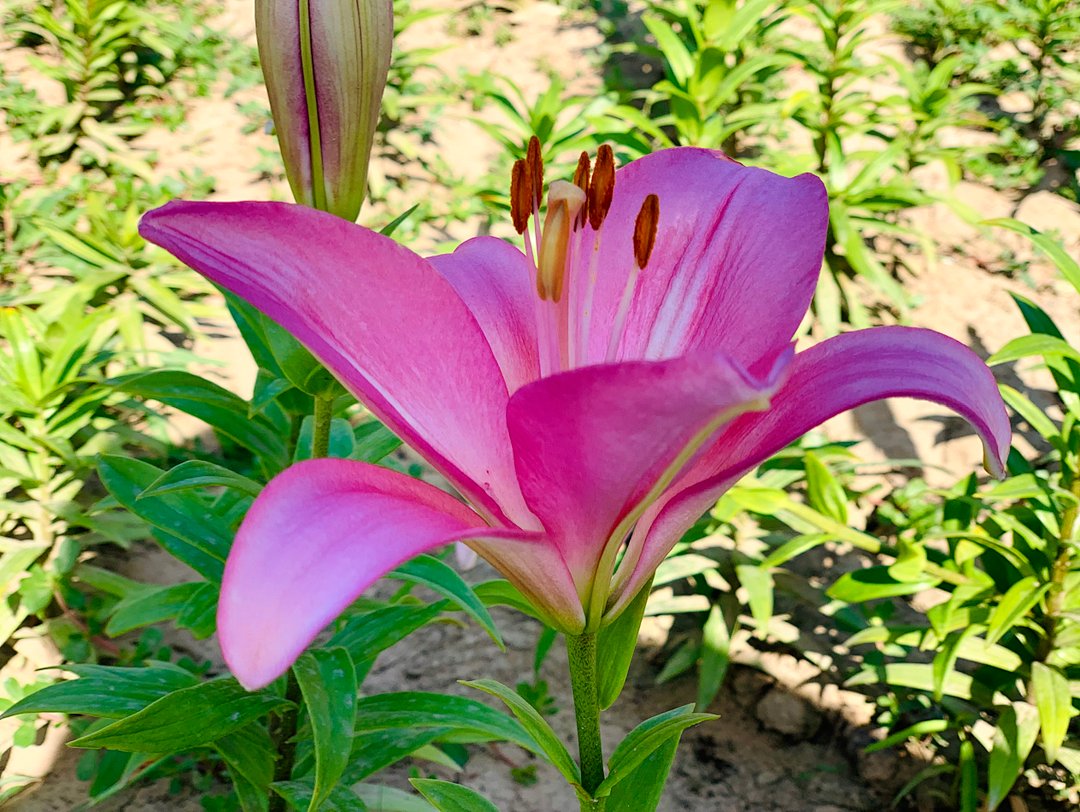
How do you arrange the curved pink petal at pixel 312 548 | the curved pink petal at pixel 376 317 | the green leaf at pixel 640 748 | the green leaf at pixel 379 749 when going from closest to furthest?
the curved pink petal at pixel 312 548 → the curved pink petal at pixel 376 317 → the green leaf at pixel 640 748 → the green leaf at pixel 379 749

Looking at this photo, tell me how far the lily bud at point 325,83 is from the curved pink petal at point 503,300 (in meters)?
0.10

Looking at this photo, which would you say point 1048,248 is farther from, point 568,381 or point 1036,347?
point 568,381

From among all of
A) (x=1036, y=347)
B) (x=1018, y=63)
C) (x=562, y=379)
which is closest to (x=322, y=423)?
(x=562, y=379)

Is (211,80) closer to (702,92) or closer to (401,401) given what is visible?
(702,92)

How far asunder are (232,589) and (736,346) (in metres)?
0.29

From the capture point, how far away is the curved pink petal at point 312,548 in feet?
1.20

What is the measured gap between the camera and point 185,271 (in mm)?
2547

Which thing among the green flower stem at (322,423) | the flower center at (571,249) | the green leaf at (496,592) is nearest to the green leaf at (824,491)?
the green leaf at (496,592)

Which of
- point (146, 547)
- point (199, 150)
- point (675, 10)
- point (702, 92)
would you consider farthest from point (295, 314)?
point (199, 150)

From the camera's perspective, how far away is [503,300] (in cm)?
65

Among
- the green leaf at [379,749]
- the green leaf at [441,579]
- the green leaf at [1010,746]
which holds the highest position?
the green leaf at [441,579]

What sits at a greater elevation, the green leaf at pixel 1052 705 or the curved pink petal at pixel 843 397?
the curved pink petal at pixel 843 397

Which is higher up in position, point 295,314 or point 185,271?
point 295,314

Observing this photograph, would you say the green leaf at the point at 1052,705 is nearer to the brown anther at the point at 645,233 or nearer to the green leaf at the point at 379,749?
the green leaf at the point at 379,749
